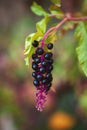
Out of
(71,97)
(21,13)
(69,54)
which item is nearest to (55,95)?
(71,97)

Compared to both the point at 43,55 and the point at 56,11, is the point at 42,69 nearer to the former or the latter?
the point at 43,55

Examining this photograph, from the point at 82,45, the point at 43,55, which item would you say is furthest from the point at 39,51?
the point at 82,45

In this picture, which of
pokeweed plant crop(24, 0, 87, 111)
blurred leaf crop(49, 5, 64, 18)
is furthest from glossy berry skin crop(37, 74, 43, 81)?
blurred leaf crop(49, 5, 64, 18)

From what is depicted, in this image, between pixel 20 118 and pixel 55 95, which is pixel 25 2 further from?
pixel 20 118

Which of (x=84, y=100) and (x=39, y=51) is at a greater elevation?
(x=39, y=51)

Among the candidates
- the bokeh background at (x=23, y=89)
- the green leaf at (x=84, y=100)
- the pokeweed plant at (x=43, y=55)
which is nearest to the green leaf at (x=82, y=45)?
the pokeweed plant at (x=43, y=55)

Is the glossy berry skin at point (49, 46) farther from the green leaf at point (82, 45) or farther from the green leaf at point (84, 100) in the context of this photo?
the green leaf at point (84, 100)

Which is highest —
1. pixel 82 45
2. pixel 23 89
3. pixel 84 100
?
pixel 82 45
